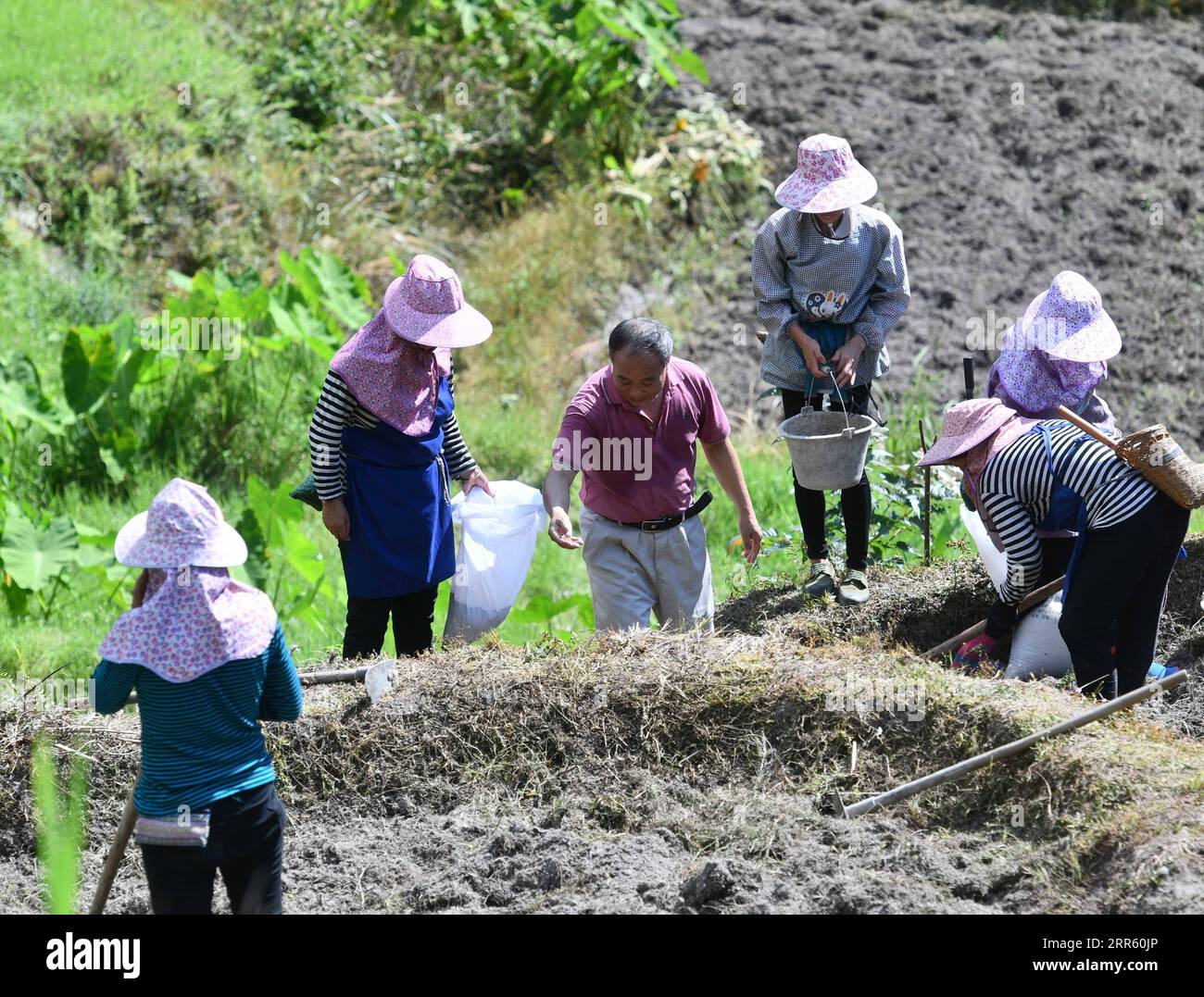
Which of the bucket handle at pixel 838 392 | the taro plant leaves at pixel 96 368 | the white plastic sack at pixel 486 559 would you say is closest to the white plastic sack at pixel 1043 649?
the bucket handle at pixel 838 392

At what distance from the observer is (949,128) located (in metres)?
10.9

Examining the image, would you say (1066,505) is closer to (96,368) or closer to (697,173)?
(96,368)

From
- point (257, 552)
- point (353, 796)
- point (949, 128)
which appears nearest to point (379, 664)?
point (353, 796)

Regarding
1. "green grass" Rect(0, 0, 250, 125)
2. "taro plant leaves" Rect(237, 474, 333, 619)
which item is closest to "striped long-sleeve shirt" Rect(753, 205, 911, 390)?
"taro plant leaves" Rect(237, 474, 333, 619)

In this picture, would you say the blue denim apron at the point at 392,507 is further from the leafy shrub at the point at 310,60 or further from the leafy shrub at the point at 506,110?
the leafy shrub at the point at 310,60

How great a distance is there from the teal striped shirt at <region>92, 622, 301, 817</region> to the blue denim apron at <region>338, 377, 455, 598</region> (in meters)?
1.52

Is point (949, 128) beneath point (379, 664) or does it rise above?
above

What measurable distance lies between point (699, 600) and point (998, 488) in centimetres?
120

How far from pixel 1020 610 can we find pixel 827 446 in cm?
86

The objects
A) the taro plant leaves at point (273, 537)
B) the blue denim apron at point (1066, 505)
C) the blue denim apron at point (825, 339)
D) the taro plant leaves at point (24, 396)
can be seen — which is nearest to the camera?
the blue denim apron at point (1066, 505)

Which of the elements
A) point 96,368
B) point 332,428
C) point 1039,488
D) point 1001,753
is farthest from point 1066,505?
point 96,368

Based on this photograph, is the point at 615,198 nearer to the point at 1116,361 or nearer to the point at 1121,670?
the point at 1116,361

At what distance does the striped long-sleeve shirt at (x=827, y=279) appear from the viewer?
5129 mm

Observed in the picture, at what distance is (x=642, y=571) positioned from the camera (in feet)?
16.8
